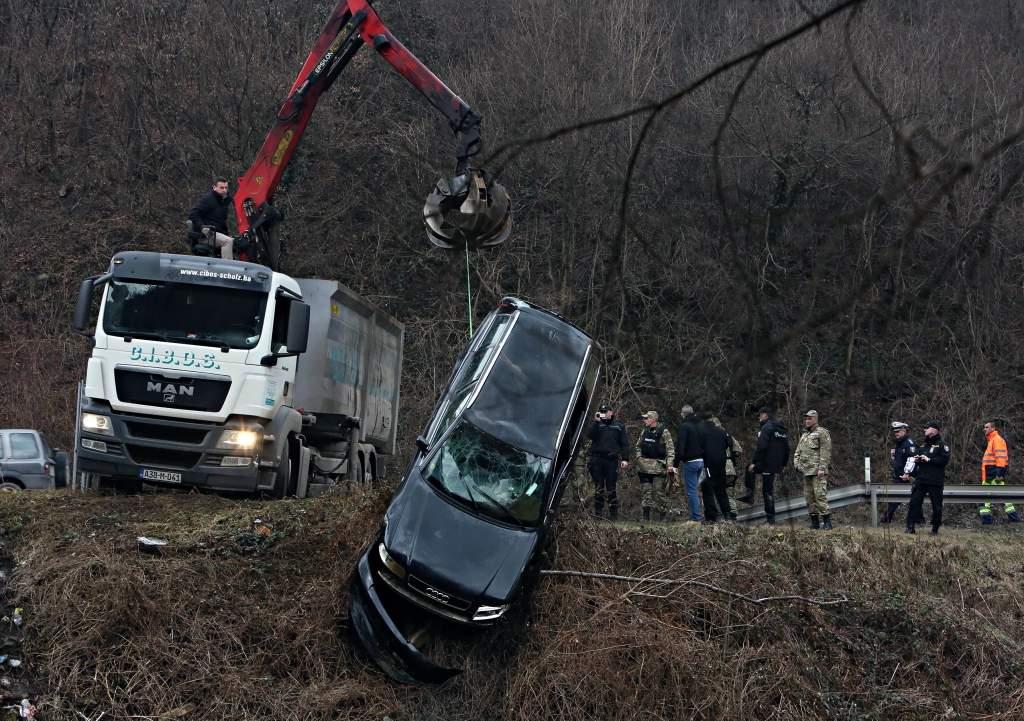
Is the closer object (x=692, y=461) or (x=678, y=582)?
(x=678, y=582)

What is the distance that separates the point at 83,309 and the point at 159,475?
2038 mm

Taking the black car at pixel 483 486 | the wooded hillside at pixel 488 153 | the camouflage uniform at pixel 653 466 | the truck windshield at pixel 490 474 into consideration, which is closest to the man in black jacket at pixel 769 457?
the wooded hillside at pixel 488 153

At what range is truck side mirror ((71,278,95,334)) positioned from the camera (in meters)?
13.7

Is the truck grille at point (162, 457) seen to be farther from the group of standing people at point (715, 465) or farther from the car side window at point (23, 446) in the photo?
the car side window at point (23, 446)

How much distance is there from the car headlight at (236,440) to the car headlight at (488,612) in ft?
13.2

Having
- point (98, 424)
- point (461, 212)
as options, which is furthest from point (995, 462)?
point (461, 212)

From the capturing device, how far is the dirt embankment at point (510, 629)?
36.4 ft

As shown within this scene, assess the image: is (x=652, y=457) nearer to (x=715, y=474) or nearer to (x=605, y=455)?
(x=605, y=455)

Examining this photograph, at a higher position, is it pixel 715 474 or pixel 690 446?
pixel 690 446

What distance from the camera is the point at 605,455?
16.2 metres

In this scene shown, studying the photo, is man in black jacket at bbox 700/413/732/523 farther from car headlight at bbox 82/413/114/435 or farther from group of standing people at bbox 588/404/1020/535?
car headlight at bbox 82/413/114/435

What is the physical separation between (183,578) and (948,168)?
943 centimetres

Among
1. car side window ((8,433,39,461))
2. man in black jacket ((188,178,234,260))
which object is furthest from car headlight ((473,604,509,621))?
car side window ((8,433,39,461))

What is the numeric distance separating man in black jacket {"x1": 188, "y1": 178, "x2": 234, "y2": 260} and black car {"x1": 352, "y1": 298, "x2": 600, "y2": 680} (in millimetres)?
3977
